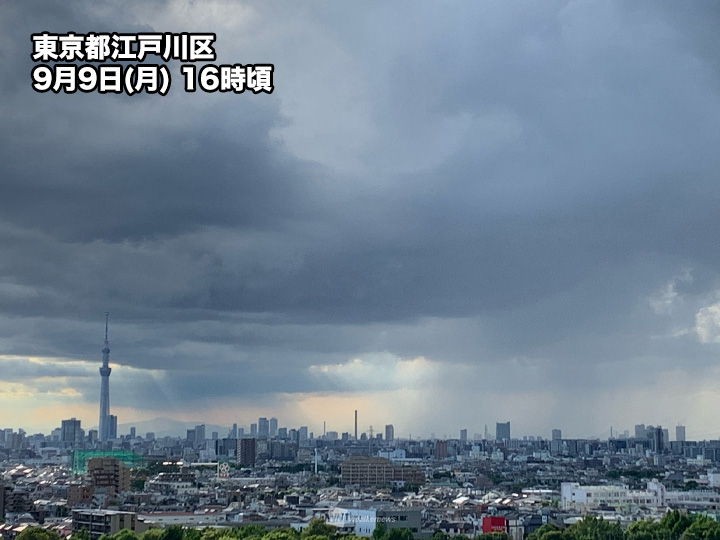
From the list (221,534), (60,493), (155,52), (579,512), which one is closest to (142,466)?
(60,493)

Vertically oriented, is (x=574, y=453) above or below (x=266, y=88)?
below

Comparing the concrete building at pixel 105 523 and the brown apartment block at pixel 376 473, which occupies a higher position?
the concrete building at pixel 105 523

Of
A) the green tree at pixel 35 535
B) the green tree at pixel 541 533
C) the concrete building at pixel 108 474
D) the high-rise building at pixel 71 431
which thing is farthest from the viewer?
the high-rise building at pixel 71 431

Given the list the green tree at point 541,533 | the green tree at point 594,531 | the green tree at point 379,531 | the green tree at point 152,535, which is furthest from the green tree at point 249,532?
the green tree at point 594,531

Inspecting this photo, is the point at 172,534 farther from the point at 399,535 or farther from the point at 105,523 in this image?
the point at 105,523

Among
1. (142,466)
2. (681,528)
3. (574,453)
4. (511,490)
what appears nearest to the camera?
(681,528)

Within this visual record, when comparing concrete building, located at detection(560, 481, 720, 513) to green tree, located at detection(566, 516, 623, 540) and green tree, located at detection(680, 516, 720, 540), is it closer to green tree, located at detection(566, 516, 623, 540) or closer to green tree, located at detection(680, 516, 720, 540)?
green tree, located at detection(566, 516, 623, 540)

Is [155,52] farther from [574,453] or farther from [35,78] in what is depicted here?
[574,453]

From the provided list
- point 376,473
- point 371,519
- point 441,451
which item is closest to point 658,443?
point 441,451

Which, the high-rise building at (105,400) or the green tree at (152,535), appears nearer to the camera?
the green tree at (152,535)

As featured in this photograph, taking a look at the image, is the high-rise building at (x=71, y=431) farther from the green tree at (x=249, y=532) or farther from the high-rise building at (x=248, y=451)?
the green tree at (x=249, y=532)

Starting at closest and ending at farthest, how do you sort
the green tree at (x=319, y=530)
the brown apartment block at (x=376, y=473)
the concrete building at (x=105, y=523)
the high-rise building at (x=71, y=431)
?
1. the green tree at (x=319, y=530)
2. the concrete building at (x=105, y=523)
3. the brown apartment block at (x=376, y=473)
4. the high-rise building at (x=71, y=431)
